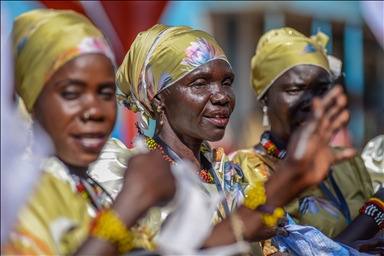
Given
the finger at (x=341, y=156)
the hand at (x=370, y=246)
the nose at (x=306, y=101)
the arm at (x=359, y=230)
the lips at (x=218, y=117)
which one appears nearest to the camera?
the finger at (x=341, y=156)

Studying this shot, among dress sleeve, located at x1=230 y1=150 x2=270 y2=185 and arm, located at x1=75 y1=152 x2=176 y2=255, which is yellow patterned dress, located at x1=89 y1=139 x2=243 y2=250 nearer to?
dress sleeve, located at x1=230 y1=150 x2=270 y2=185

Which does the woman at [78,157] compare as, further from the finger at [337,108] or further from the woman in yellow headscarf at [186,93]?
the woman in yellow headscarf at [186,93]

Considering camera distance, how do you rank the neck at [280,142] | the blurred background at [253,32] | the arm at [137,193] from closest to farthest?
the arm at [137,193] < the neck at [280,142] < the blurred background at [253,32]

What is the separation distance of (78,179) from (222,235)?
1.79ft

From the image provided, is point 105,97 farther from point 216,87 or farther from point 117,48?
point 117,48

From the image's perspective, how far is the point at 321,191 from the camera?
4312 mm

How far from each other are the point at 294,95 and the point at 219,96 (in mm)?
1172

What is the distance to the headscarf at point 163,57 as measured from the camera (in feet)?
10.9

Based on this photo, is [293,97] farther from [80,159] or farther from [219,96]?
[80,159]

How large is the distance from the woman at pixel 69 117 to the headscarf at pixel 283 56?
2.37 m

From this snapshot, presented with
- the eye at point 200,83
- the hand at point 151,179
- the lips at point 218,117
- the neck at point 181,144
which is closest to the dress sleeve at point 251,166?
the neck at point 181,144

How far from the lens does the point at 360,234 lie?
12.6 feet

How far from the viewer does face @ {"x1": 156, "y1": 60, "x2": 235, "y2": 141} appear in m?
3.31

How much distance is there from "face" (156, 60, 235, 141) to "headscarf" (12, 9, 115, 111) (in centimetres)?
107
